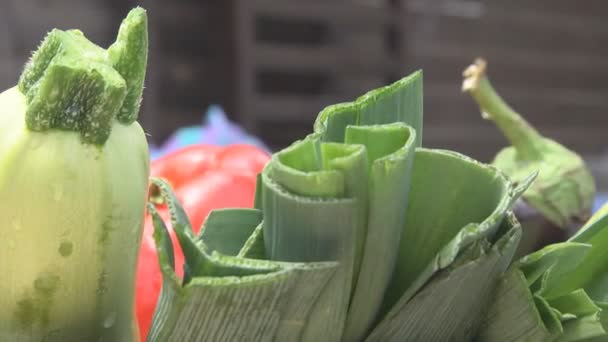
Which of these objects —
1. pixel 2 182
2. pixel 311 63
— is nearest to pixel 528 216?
pixel 2 182

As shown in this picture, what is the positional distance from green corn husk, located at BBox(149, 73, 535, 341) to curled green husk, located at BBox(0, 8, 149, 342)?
0.12 ft

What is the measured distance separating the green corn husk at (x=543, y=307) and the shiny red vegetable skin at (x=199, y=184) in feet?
0.98

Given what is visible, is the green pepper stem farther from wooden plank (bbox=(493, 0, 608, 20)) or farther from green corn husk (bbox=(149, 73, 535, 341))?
wooden plank (bbox=(493, 0, 608, 20))

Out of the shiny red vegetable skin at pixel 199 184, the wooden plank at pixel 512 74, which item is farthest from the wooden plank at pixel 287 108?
the shiny red vegetable skin at pixel 199 184

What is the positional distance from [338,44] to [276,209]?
3.28m

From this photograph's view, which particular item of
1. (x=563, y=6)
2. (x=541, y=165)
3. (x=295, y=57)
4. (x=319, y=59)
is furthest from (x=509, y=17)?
(x=541, y=165)

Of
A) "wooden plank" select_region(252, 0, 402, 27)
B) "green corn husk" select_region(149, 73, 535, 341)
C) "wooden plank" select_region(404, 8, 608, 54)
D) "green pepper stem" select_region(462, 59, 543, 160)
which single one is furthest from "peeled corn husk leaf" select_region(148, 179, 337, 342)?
"wooden plank" select_region(404, 8, 608, 54)

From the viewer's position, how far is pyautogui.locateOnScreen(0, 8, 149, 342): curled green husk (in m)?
0.38

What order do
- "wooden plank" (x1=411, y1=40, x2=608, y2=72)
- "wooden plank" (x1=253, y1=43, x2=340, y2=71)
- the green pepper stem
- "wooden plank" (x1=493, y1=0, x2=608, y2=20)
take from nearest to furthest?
the green pepper stem
"wooden plank" (x1=253, y1=43, x2=340, y2=71)
"wooden plank" (x1=411, y1=40, x2=608, y2=72)
"wooden plank" (x1=493, y1=0, x2=608, y2=20)

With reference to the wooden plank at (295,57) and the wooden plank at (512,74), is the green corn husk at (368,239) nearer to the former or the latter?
the wooden plank at (295,57)

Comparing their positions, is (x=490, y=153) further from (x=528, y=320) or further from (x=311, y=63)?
(x=528, y=320)

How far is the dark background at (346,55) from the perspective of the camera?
2887 millimetres

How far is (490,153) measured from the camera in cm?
414

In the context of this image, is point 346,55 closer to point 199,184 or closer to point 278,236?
point 199,184
